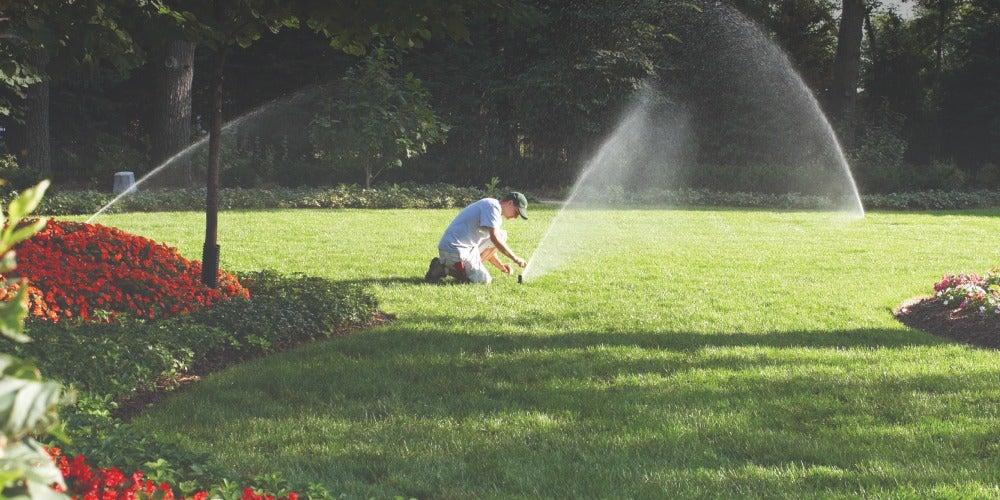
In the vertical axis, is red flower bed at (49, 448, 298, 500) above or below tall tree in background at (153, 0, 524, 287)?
below

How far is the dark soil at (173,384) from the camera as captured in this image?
4840 millimetres

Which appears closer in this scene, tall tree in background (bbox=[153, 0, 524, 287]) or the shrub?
tall tree in background (bbox=[153, 0, 524, 287])

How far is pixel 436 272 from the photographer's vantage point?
9.12m

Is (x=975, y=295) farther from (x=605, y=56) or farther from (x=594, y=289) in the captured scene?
(x=605, y=56)

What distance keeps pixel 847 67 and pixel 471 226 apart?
2033cm

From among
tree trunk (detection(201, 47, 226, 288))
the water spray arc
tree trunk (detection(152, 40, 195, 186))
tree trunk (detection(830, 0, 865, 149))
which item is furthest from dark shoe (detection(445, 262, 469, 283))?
tree trunk (detection(830, 0, 865, 149))

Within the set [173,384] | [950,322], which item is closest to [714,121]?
[950,322]

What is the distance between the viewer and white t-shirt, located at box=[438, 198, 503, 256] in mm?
8836

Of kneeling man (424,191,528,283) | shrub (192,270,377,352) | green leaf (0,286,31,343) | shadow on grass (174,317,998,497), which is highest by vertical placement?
green leaf (0,286,31,343)

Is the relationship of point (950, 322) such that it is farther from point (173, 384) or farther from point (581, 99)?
point (581, 99)

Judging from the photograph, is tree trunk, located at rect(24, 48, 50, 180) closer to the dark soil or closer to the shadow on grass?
the dark soil

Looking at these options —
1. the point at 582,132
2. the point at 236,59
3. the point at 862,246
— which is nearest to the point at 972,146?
A: the point at 582,132

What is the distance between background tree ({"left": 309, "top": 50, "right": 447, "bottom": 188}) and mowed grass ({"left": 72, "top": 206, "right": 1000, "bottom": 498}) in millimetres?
10342

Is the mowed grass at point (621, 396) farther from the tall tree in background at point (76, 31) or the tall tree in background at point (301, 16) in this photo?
the tall tree in background at point (76, 31)
